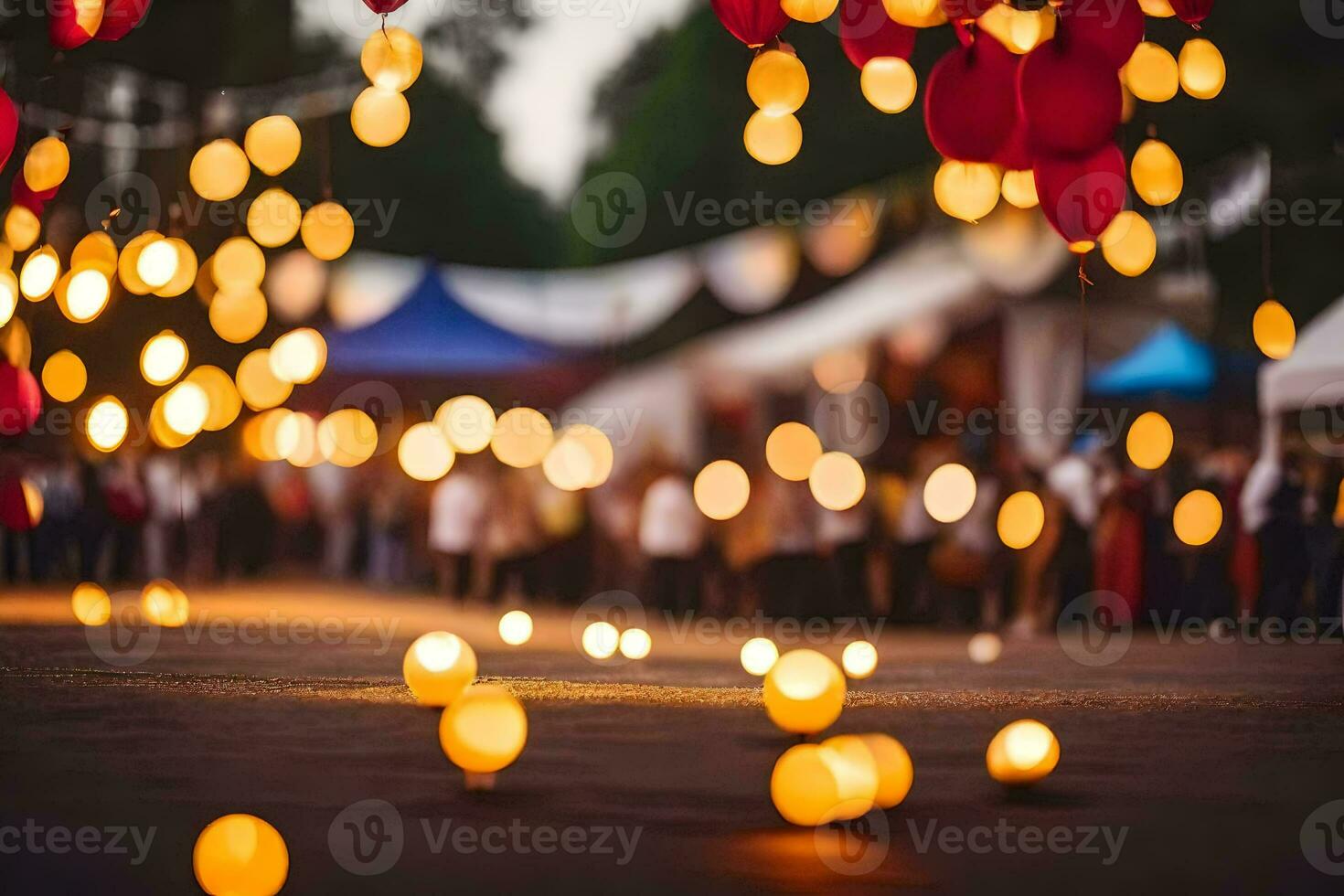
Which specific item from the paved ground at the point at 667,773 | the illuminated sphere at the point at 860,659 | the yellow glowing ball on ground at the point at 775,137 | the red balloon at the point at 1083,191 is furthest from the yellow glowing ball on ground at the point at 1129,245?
the red balloon at the point at 1083,191

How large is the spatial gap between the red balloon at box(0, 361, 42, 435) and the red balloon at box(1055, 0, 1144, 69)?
11.2 ft

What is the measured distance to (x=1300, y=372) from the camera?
36.8 ft

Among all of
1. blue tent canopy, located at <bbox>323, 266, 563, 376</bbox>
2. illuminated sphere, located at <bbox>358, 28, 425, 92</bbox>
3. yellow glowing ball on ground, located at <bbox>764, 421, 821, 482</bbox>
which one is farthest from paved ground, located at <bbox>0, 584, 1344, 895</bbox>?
blue tent canopy, located at <bbox>323, 266, 563, 376</bbox>

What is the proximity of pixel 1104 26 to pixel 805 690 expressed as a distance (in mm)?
2758

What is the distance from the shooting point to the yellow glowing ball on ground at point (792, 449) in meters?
14.5

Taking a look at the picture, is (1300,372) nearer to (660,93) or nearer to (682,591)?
(682,591)

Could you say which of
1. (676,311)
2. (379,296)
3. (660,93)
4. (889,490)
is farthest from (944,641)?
(660,93)

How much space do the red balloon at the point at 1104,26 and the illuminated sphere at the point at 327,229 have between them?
5249mm

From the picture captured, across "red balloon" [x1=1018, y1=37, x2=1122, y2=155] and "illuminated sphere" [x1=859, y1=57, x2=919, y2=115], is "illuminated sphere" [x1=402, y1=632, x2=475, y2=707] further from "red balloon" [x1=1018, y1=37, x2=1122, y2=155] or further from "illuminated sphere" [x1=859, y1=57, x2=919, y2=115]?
"red balloon" [x1=1018, y1=37, x2=1122, y2=155]

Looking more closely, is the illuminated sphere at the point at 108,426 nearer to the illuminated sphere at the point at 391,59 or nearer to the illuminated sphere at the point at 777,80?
the illuminated sphere at the point at 391,59

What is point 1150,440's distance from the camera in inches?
531

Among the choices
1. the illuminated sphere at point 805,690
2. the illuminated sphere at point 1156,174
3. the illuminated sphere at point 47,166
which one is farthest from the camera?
the illuminated sphere at point 1156,174

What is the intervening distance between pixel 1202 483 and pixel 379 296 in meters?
7.96

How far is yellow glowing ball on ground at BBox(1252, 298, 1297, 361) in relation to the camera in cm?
1066
